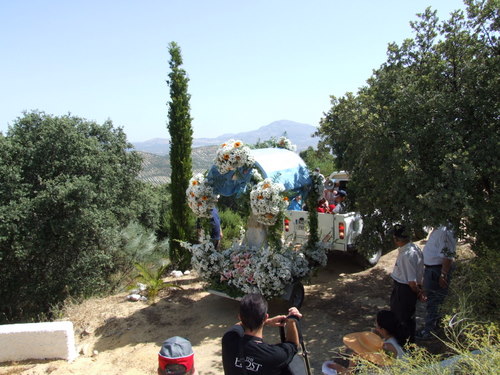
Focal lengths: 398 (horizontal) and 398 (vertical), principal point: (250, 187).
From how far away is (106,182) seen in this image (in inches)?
416

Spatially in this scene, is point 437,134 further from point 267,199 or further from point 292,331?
point 292,331

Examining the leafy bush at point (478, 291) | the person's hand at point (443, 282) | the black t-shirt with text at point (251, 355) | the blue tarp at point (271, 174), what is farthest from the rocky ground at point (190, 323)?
the black t-shirt with text at point (251, 355)

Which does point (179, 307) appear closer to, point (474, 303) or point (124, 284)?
point (124, 284)

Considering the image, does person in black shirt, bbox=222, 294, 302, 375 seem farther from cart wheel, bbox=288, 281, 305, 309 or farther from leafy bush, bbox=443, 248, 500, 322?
cart wheel, bbox=288, 281, 305, 309

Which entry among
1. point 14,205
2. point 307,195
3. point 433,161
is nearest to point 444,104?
point 433,161

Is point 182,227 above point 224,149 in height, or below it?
below

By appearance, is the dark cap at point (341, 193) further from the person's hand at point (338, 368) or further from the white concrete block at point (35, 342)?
the white concrete block at point (35, 342)

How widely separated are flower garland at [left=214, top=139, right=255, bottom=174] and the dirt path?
263 centimetres

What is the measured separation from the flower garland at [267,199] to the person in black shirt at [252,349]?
11.0 feet

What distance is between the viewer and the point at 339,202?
10188 millimetres

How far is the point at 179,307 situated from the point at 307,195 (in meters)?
3.19

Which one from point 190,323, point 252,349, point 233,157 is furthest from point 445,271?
point 190,323

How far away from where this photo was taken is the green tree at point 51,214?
A: 924 cm

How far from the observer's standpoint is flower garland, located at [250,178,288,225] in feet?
20.2
